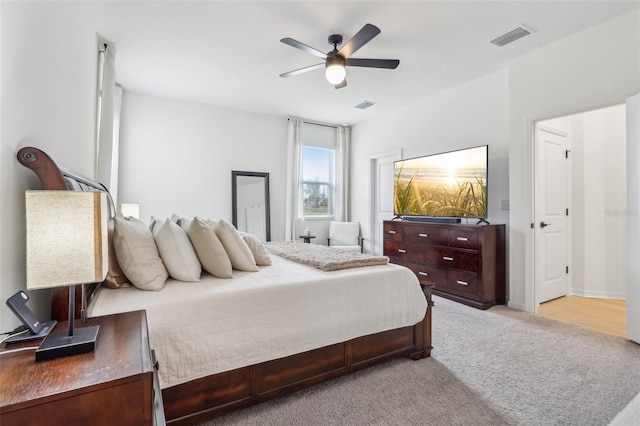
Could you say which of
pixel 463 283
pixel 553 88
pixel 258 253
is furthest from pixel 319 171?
pixel 258 253

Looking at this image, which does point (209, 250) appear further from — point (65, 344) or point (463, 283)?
point (463, 283)

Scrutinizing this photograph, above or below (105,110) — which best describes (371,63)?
above

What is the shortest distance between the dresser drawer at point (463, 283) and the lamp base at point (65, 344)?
11.7 feet

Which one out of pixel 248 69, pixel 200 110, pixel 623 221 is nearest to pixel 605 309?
pixel 623 221

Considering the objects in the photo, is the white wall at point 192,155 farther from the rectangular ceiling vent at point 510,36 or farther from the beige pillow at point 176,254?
the rectangular ceiling vent at point 510,36

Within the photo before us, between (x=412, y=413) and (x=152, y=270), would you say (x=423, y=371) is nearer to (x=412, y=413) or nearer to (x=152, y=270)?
(x=412, y=413)

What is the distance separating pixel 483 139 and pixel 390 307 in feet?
9.76

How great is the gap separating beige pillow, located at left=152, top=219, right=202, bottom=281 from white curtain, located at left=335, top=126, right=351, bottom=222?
4.48 metres

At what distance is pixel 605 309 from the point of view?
3492mm

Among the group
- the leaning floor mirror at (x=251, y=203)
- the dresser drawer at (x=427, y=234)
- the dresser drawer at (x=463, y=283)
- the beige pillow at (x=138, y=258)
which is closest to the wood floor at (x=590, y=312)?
the dresser drawer at (x=463, y=283)

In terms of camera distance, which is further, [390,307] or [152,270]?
[390,307]

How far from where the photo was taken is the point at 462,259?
144 inches

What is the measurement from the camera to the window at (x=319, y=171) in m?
5.98

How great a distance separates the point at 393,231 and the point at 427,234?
2.07 ft
